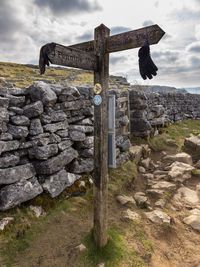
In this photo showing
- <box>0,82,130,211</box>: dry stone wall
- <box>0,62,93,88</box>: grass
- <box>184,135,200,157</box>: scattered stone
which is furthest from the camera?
<box>0,62,93,88</box>: grass

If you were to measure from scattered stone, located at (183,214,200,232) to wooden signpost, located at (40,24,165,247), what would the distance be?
2861 millimetres

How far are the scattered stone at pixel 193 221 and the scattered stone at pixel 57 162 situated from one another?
3.52m

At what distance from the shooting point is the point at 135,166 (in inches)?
416

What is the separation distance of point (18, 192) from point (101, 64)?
10.7ft

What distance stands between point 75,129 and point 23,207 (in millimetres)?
Answer: 2643

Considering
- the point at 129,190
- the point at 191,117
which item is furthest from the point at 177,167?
the point at 191,117

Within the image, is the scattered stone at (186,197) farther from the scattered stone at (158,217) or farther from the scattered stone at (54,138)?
the scattered stone at (54,138)

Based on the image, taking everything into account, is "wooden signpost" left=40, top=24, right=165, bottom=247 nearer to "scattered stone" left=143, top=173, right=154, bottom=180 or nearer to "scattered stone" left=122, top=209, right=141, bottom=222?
"scattered stone" left=122, top=209, right=141, bottom=222

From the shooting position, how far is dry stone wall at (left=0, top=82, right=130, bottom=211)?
19.7 ft

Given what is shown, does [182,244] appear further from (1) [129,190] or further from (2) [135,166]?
(2) [135,166]

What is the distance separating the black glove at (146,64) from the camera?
4.69 metres

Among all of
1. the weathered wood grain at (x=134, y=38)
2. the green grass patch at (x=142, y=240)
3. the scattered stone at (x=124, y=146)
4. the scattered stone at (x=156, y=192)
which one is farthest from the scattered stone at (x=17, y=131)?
the scattered stone at (x=156, y=192)

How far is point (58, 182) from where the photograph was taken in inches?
274

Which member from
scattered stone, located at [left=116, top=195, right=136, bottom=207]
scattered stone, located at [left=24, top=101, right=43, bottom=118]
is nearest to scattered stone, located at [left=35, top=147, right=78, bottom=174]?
scattered stone, located at [left=24, top=101, right=43, bottom=118]
